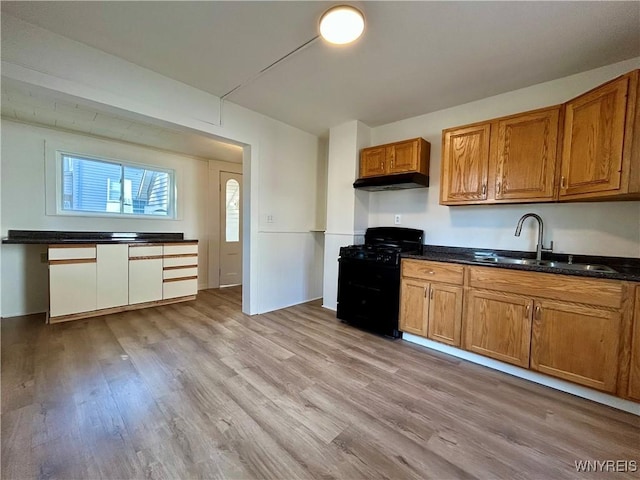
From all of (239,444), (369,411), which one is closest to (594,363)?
(369,411)

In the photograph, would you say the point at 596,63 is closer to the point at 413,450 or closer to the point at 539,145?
the point at 539,145

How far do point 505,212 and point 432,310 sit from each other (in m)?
1.23

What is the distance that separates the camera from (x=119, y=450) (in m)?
1.32

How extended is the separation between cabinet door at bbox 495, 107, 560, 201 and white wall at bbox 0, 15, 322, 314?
2.45 meters

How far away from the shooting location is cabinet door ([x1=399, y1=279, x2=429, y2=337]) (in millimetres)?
2592

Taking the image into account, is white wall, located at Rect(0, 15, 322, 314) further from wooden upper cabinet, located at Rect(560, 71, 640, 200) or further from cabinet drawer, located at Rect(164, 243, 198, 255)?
wooden upper cabinet, located at Rect(560, 71, 640, 200)

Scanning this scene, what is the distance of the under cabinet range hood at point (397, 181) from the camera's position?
2.94 meters

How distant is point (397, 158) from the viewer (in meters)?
3.10

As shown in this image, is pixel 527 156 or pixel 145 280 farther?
A: pixel 145 280

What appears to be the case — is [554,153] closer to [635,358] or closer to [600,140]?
[600,140]

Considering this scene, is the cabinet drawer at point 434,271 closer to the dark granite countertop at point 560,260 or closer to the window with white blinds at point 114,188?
the dark granite countertop at point 560,260

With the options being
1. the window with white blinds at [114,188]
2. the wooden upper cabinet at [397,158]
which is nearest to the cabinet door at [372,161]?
the wooden upper cabinet at [397,158]

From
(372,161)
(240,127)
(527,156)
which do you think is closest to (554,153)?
(527,156)

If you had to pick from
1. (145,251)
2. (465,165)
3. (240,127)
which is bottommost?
(145,251)
